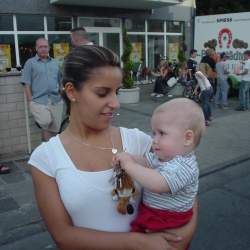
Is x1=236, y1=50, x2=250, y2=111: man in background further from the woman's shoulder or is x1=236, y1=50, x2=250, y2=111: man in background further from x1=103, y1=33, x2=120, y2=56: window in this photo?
the woman's shoulder

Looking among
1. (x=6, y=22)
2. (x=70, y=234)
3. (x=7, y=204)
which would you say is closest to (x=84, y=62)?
(x=70, y=234)

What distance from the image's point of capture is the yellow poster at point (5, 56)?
38.7 ft

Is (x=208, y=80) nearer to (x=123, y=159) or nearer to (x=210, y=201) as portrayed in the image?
(x=210, y=201)

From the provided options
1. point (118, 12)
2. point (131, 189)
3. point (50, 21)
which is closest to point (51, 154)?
point (131, 189)

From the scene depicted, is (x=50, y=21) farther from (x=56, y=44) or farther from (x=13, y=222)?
(x=13, y=222)

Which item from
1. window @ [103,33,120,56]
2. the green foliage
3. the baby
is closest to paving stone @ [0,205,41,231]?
the baby

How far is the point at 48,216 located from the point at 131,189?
14.5 inches

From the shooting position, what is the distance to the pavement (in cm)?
373

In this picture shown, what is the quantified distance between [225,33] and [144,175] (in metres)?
14.1

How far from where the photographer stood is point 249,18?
13.7 m

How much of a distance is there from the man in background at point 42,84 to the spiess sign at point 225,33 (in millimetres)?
9789

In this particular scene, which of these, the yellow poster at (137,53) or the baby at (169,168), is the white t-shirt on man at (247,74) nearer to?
the yellow poster at (137,53)

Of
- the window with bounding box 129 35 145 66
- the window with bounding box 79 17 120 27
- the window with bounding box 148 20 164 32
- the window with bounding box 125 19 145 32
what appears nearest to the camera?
the window with bounding box 79 17 120 27

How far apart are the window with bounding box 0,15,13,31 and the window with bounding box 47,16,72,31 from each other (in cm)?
138
